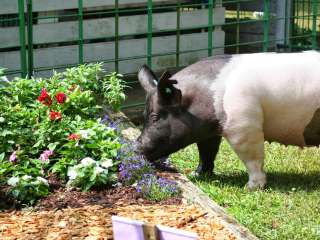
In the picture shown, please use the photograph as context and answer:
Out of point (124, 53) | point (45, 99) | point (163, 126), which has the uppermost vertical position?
point (45, 99)

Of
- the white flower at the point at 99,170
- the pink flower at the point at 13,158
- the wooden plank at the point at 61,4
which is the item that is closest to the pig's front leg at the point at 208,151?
the white flower at the point at 99,170

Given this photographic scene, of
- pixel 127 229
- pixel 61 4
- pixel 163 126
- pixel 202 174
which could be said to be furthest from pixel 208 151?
pixel 61 4

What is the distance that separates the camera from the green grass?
19.8 ft

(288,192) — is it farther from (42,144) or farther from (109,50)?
(109,50)

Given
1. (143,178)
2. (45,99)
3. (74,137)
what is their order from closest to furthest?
(143,178)
(74,137)
(45,99)

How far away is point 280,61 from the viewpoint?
7.14m

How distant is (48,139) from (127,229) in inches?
91.2

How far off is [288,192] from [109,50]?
15.2 feet

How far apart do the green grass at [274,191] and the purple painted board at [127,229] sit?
1718 millimetres

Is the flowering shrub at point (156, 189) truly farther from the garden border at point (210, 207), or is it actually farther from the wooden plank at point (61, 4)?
the wooden plank at point (61, 4)

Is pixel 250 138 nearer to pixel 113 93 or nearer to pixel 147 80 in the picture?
pixel 147 80

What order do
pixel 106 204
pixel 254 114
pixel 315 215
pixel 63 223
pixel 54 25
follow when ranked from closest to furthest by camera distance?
1. pixel 63 223
2. pixel 106 204
3. pixel 315 215
4. pixel 254 114
5. pixel 54 25

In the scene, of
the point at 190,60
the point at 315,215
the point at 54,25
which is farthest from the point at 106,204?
the point at 190,60

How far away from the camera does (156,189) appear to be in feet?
19.5
